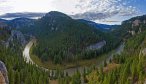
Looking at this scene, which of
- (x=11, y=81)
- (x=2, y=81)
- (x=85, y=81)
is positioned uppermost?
(x=2, y=81)

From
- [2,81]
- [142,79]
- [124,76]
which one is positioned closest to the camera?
[2,81]

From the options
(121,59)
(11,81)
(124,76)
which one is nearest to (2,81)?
(11,81)

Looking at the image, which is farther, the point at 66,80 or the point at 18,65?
the point at 18,65

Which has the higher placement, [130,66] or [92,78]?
[130,66]

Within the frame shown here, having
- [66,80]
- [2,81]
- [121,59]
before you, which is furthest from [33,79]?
[2,81]

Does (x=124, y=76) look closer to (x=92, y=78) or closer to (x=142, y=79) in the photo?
(x=142, y=79)

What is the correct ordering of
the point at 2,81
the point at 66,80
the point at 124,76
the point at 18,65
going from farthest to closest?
the point at 18,65
the point at 66,80
the point at 124,76
the point at 2,81

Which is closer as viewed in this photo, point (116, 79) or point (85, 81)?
point (116, 79)

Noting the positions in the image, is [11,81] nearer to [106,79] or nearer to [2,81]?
[106,79]

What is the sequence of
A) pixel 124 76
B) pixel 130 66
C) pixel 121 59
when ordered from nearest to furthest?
pixel 124 76 → pixel 130 66 → pixel 121 59
